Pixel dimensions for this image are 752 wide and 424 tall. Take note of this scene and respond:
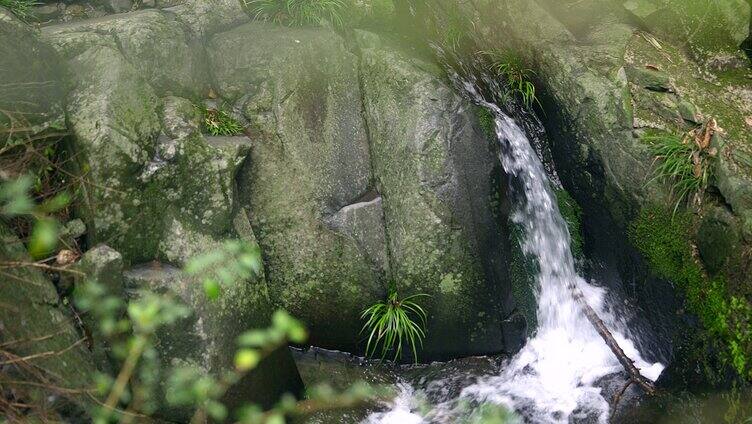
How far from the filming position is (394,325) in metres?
5.93

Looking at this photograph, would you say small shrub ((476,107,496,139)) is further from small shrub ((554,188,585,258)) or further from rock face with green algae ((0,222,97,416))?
rock face with green algae ((0,222,97,416))

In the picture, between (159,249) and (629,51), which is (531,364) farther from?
(159,249)

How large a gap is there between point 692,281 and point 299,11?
437cm

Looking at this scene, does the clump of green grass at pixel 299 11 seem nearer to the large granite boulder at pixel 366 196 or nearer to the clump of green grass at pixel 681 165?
the large granite boulder at pixel 366 196

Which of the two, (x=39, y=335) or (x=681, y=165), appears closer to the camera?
(x=39, y=335)

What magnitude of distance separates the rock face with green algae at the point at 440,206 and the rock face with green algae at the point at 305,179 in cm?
24

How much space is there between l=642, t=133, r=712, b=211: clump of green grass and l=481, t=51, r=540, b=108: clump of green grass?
1439 mm

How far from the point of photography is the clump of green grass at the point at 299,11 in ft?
20.8

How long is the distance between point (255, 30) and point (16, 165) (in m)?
2.63

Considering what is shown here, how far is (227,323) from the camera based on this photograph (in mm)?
5312

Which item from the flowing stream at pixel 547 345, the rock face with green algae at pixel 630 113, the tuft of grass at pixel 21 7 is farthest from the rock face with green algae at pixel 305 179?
the rock face with green algae at pixel 630 113

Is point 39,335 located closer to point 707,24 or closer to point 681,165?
point 681,165

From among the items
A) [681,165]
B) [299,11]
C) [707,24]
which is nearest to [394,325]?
[681,165]

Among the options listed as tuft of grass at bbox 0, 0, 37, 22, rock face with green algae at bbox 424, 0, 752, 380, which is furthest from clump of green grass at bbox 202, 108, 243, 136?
rock face with green algae at bbox 424, 0, 752, 380
